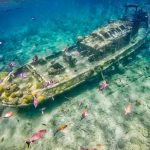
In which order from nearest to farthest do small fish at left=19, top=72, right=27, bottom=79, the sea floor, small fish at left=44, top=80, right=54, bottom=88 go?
the sea floor, small fish at left=44, top=80, right=54, bottom=88, small fish at left=19, top=72, right=27, bottom=79

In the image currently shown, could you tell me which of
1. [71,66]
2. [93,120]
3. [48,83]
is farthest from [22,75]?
[93,120]

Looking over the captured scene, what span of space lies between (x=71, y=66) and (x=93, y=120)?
4.17 m

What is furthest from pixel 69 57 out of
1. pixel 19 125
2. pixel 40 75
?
pixel 19 125

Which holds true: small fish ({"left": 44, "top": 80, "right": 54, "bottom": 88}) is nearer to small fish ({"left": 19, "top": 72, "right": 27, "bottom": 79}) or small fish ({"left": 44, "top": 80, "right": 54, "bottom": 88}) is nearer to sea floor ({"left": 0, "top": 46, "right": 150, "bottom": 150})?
sea floor ({"left": 0, "top": 46, "right": 150, "bottom": 150})

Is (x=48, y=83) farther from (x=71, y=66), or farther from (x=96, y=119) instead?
(x=96, y=119)

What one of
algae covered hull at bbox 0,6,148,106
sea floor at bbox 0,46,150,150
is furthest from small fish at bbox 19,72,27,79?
sea floor at bbox 0,46,150,150

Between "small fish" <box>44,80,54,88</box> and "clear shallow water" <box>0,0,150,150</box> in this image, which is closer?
"clear shallow water" <box>0,0,150,150</box>

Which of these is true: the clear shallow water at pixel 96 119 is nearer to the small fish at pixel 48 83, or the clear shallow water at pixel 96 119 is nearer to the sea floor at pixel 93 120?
the sea floor at pixel 93 120

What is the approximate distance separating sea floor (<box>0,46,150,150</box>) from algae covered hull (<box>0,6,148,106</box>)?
3.25ft

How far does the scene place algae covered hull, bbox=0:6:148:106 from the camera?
11.6 metres

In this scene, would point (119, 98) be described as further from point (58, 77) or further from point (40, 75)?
point (40, 75)

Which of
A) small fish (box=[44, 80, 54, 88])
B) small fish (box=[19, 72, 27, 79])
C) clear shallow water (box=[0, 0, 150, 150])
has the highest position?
small fish (box=[44, 80, 54, 88])

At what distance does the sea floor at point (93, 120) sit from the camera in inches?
386

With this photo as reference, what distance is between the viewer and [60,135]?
10367 mm
